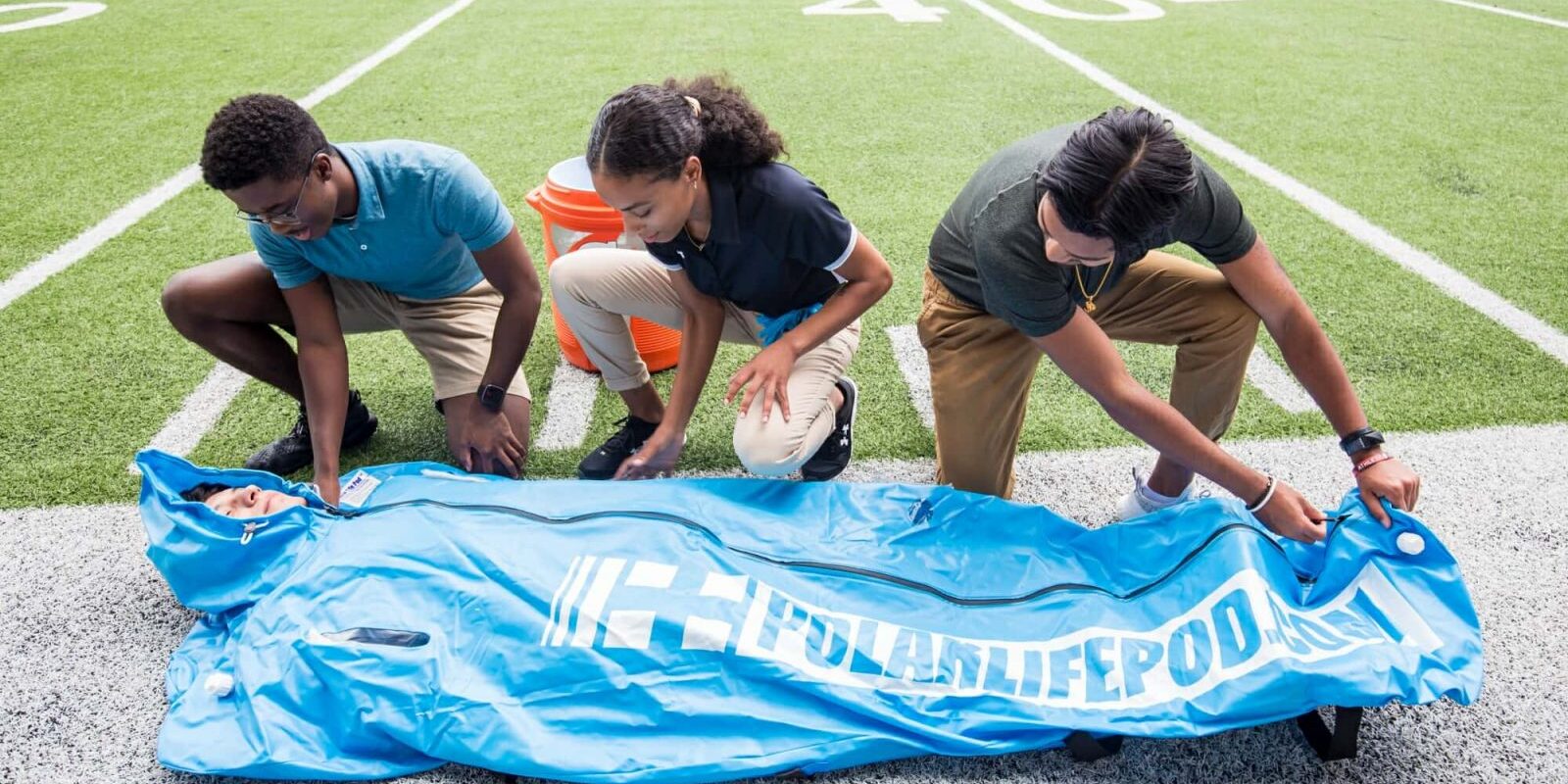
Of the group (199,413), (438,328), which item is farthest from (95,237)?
(438,328)

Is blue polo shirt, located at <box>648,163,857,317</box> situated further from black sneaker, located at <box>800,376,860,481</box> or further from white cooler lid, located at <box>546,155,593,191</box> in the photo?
white cooler lid, located at <box>546,155,593,191</box>

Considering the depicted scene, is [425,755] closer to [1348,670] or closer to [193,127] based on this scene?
[1348,670]

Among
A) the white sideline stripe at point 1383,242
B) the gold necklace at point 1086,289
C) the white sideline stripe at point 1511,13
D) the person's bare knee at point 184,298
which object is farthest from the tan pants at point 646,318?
the white sideline stripe at point 1511,13

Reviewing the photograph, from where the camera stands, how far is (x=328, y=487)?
9.09ft

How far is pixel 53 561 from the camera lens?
9.21ft

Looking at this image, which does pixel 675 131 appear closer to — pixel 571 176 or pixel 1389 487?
pixel 571 176

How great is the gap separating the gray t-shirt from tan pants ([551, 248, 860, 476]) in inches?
28.3

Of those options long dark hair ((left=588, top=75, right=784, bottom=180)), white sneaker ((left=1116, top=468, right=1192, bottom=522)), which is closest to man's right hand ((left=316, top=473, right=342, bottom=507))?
long dark hair ((left=588, top=75, right=784, bottom=180))

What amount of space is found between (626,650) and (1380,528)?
1.71 meters

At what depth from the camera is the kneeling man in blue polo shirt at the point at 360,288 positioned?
2.62m

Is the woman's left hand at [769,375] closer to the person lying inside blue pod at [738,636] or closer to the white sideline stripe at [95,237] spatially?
Answer: the person lying inside blue pod at [738,636]

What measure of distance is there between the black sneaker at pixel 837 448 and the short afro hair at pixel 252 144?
1.66 metres

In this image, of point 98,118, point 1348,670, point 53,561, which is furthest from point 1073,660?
point 98,118

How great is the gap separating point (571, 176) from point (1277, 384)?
Answer: 253 cm
